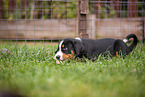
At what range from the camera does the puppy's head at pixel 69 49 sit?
2896mm

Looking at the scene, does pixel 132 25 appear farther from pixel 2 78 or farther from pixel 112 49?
pixel 2 78

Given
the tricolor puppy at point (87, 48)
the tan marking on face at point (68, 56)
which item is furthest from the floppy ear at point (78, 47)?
the tan marking on face at point (68, 56)

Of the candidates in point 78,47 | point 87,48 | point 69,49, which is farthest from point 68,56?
point 87,48

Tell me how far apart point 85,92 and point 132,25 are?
5215 mm

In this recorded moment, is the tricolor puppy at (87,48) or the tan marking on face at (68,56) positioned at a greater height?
the tricolor puppy at (87,48)

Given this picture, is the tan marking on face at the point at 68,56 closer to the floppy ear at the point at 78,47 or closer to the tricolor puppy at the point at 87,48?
the tricolor puppy at the point at 87,48

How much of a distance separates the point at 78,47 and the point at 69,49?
0.17m

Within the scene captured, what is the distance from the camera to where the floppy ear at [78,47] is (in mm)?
2898

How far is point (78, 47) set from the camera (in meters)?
2.94

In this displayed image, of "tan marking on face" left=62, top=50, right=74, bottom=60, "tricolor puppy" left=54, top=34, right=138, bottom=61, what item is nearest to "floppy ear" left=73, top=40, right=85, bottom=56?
"tricolor puppy" left=54, top=34, right=138, bottom=61

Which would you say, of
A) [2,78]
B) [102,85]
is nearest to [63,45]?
[2,78]

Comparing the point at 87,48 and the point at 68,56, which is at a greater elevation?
the point at 87,48

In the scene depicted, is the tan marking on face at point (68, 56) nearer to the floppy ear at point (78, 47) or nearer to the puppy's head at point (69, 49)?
the puppy's head at point (69, 49)

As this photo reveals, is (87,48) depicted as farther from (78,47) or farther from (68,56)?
(68,56)
